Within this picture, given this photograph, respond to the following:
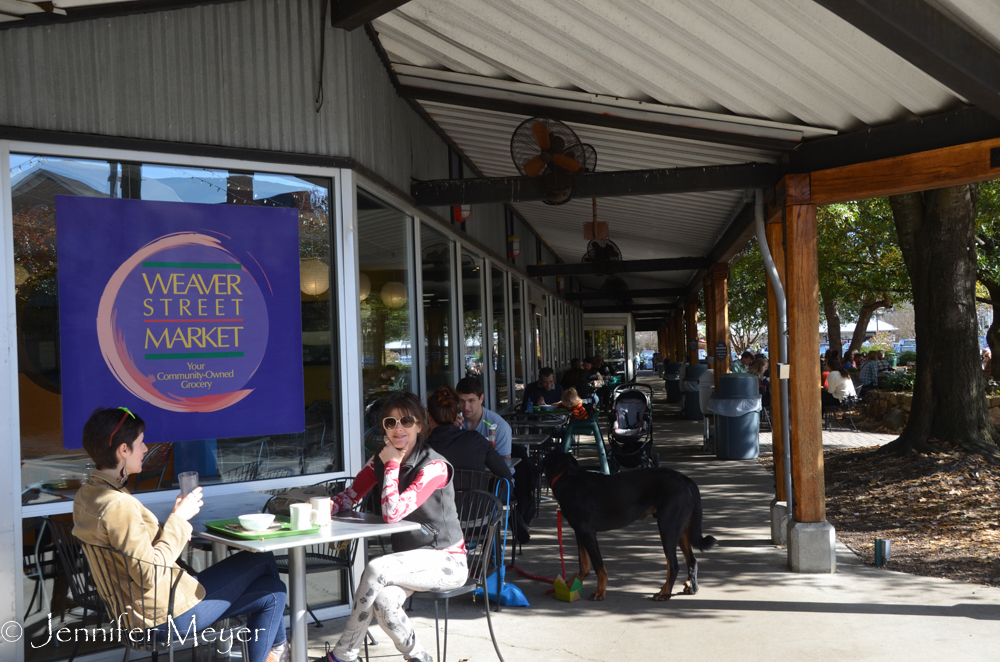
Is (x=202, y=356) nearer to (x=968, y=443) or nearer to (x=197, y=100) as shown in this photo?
(x=197, y=100)

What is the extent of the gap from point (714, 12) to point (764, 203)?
2033mm

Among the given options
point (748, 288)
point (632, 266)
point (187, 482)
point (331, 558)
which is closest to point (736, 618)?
point (331, 558)

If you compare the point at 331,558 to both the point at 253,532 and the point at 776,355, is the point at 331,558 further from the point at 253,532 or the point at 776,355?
the point at 776,355

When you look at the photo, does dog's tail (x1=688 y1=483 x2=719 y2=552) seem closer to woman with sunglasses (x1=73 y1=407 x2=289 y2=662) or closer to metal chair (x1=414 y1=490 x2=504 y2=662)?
metal chair (x1=414 y1=490 x2=504 y2=662)

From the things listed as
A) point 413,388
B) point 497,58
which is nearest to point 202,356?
point 413,388

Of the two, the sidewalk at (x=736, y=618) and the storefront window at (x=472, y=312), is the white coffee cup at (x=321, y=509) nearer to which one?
the sidewalk at (x=736, y=618)

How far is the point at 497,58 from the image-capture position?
17.2 ft

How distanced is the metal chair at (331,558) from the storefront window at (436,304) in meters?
2.12

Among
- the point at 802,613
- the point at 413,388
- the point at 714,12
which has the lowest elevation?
the point at 802,613

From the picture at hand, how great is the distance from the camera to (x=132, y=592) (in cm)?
282

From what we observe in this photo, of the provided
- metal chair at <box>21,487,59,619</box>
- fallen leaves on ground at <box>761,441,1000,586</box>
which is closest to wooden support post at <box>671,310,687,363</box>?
fallen leaves on ground at <box>761,441,1000,586</box>

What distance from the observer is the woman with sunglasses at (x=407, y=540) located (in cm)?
317

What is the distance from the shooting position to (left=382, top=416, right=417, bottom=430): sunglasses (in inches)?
132

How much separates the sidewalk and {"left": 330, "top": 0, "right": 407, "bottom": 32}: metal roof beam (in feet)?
10.9
